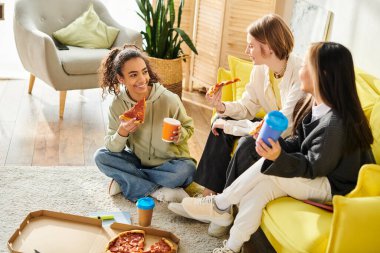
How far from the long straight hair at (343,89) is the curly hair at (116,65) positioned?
3.69 ft

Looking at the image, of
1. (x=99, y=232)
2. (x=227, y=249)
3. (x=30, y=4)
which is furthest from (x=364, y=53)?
(x=30, y=4)

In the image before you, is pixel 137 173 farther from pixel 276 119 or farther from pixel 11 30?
pixel 11 30

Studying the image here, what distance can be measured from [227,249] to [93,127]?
189cm

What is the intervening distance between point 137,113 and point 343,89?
1114 mm

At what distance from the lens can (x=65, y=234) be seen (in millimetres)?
2613

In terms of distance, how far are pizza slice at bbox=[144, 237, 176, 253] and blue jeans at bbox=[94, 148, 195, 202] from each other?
22.0 inches

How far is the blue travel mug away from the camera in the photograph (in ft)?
6.85

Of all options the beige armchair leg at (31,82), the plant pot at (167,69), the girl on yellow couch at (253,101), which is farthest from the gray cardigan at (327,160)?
the beige armchair leg at (31,82)

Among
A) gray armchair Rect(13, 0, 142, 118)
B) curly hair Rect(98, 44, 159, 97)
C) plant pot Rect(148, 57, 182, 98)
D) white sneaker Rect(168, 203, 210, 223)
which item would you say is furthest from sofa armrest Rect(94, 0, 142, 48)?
white sneaker Rect(168, 203, 210, 223)

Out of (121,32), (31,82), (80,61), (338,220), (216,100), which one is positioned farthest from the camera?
(31,82)

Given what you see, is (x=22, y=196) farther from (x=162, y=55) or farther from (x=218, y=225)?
(x=162, y=55)

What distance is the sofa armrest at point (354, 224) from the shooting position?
198 centimetres

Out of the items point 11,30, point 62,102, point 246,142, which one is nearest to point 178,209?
point 246,142

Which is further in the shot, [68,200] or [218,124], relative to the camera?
[68,200]
